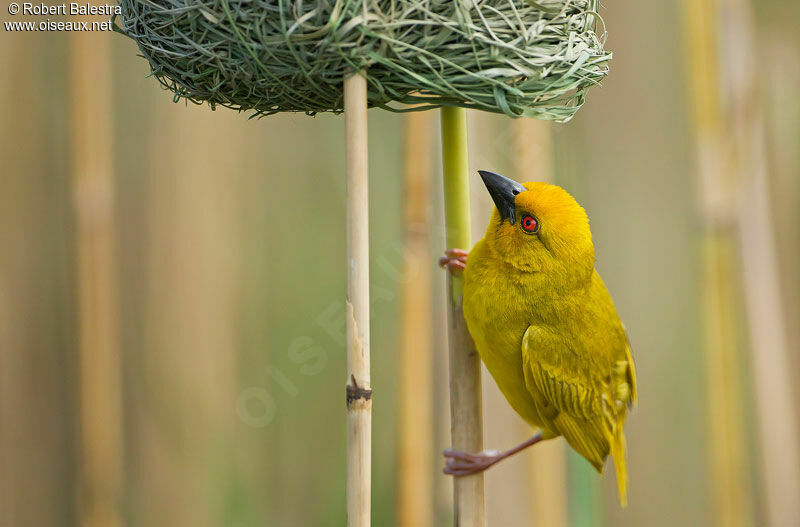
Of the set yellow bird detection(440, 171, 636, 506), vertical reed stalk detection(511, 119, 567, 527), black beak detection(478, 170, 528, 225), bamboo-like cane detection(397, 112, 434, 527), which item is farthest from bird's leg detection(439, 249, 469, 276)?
vertical reed stalk detection(511, 119, 567, 527)

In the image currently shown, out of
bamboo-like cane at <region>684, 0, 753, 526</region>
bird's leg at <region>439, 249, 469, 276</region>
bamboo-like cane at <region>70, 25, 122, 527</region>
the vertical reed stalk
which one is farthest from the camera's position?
bamboo-like cane at <region>684, 0, 753, 526</region>

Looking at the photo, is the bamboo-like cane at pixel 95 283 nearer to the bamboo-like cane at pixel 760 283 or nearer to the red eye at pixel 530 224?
the red eye at pixel 530 224

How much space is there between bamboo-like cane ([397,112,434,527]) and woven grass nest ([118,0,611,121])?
74 centimetres

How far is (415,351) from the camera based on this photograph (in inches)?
77.5

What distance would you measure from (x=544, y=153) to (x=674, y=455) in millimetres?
1345

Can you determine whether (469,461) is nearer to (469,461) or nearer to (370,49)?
(469,461)

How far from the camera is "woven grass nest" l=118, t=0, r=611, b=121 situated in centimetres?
103

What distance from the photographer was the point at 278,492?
232 centimetres

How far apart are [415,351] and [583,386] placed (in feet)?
1.84

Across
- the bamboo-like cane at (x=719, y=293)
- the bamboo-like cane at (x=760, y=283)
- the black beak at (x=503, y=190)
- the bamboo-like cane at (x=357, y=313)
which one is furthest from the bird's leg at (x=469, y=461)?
the bamboo-like cane at (x=760, y=283)

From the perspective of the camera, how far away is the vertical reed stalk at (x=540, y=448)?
6.66 feet

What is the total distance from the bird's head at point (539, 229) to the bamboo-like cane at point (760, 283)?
1004 millimetres

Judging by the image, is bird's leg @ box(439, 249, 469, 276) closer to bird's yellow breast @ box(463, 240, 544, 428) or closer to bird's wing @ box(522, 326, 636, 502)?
bird's yellow breast @ box(463, 240, 544, 428)

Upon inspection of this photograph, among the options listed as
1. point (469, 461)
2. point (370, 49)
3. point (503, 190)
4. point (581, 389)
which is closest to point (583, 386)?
point (581, 389)
